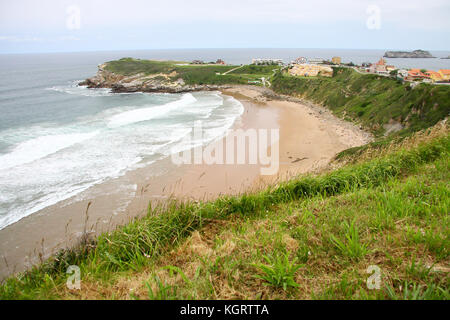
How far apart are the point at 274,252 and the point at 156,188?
11.6 meters

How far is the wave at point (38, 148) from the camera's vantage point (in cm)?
1769

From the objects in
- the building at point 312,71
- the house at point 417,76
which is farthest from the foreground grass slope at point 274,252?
the building at point 312,71

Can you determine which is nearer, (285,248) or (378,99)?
(285,248)

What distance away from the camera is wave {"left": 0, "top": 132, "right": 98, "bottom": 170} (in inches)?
696

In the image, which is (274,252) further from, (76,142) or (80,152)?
(76,142)

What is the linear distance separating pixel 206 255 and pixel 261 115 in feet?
105

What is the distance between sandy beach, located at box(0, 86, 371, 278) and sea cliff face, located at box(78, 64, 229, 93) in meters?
36.3

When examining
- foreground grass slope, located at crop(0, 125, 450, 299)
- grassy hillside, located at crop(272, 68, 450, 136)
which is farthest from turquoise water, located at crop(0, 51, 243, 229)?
grassy hillside, located at crop(272, 68, 450, 136)

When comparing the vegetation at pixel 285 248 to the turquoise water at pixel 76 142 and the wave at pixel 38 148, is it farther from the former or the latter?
the wave at pixel 38 148

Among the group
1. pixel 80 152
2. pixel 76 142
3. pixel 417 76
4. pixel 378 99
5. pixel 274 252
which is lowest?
pixel 80 152

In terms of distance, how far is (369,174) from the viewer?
5637 millimetres

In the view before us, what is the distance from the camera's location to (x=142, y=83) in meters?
65.4

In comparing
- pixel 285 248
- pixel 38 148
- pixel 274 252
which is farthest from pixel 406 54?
pixel 274 252
